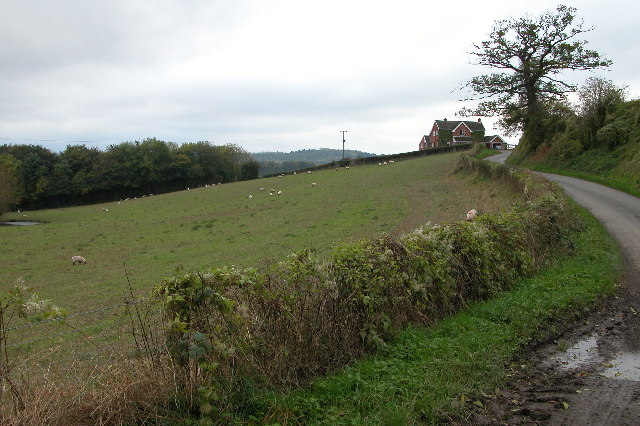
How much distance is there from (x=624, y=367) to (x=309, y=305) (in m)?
4.44

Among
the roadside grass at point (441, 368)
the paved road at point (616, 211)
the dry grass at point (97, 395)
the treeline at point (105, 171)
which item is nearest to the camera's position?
the dry grass at point (97, 395)

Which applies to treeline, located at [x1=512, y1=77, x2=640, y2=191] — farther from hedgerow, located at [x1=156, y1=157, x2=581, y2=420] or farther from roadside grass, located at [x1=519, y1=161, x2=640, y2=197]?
hedgerow, located at [x1=156, y1=157, x2=581, y2=420]

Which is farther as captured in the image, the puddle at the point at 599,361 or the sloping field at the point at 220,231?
the sloping field at the point at 220,231

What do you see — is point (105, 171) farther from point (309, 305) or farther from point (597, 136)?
point (309, 305)

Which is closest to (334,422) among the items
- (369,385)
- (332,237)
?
(369,385)

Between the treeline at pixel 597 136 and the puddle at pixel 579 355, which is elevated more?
the treeline at pixel 597 136

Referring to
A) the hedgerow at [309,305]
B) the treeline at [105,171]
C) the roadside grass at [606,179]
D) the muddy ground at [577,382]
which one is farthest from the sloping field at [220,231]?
the treeline at [105,171]

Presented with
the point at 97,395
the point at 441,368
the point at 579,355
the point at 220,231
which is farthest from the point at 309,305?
the point at 220,231

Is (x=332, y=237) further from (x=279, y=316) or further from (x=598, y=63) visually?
(x=598, y=63)

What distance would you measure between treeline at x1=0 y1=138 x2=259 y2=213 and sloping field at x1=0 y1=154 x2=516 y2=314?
4604 centimetres

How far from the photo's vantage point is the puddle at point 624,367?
6.00 m

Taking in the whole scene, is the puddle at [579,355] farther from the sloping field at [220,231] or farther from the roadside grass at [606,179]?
the roadside grass at [606,179]

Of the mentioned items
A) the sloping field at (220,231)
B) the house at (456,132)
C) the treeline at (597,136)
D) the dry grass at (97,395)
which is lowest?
the sloping field at (220,231)

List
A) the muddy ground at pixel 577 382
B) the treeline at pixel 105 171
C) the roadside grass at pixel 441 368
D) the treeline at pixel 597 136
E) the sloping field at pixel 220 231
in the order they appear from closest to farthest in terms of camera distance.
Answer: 1. the roadside grass at pixel 441 368
2. the muddy ground at pixel 577 382
3. the sloping field at pixel 220 231
4. the treeline at pixel 597 136
5. the treeline at pixel 105 171
